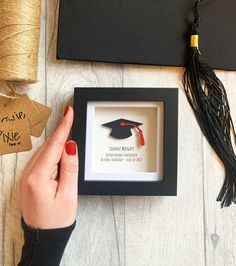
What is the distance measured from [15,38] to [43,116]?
17cm

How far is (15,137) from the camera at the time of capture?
0.76 m

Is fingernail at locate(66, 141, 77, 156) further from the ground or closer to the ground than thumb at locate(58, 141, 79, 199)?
further from the ground

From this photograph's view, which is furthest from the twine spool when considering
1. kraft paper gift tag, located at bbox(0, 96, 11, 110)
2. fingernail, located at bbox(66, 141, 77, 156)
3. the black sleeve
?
the black sleeve

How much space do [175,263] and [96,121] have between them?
1.13ft

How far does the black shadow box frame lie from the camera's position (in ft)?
2.32

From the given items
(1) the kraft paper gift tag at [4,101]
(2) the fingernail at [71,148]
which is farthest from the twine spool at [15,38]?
(2) the fingernail at [71,148]

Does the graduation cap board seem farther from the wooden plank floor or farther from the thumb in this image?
the thumb

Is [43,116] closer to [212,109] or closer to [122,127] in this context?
[122,127]

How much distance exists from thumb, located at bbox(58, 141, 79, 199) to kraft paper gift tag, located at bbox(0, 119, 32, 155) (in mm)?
119

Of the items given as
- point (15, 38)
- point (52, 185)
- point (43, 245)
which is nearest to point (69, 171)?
point (52, 185)

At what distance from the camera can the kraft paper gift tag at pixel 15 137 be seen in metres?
0.76

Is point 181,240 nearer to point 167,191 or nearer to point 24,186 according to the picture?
point 167,191

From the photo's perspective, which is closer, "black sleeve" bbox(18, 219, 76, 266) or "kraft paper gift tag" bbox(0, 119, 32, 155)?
"black sleeve" bbox(18, 219, 76, 266)

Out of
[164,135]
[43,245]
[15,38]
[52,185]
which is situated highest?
[15,38]
